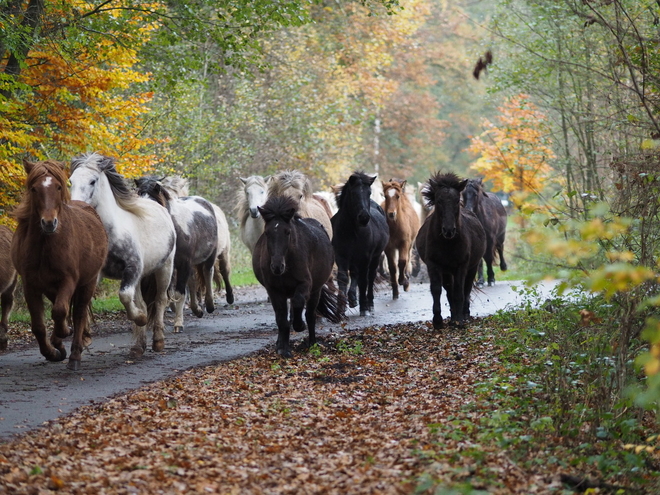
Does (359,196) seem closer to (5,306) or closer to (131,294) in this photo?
(131,294)

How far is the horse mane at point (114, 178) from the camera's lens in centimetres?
1102

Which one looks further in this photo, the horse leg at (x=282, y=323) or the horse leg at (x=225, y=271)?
the horse leg at (x=225, y=271)

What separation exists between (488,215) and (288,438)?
13.9 metres

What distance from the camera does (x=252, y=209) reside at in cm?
1630

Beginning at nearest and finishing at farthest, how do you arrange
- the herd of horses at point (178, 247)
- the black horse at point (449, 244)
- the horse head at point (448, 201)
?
the herd of horses at point (178, 247) → the horse head at point (448, 201) → the black horse at point (449, 244)

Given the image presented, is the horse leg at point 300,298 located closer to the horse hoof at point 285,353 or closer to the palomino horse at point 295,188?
the horse hoof at point 285,353

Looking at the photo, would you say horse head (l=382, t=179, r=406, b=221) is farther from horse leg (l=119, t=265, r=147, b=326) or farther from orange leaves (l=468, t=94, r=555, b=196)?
horse leg (l=119, t=265, r=147, b=326)

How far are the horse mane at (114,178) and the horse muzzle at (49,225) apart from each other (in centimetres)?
196

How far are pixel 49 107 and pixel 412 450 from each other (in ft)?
32.8

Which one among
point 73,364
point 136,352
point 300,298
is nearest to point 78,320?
point 73,364

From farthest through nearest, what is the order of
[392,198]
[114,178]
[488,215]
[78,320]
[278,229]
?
[488,215] < [392,198] < [114,178] < [278,229] < [78,320]

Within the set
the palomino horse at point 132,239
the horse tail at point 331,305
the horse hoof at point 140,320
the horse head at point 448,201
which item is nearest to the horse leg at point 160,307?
the palomino horse at point 132,239

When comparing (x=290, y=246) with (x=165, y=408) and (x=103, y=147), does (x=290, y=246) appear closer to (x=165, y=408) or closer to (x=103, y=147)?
(x=165, y=408)

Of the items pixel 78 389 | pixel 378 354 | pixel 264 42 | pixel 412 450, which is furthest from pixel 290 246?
pixel 264 42
